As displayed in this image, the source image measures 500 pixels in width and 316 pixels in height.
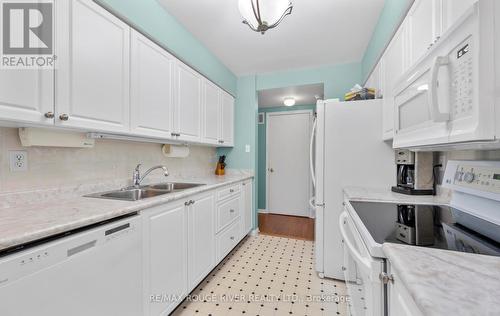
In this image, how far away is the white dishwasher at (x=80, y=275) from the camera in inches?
27.1

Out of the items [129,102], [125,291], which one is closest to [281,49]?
[129,102]

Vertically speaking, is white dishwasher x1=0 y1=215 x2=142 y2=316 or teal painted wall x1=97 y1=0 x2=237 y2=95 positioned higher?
teal painted wall x1=97 y1=0 x2=237 y2=95

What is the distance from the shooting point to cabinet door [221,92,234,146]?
111 inches

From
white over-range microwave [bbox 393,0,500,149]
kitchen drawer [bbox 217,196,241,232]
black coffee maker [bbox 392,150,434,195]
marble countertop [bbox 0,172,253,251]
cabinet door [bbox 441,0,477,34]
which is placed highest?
cabinet door [bbox 441,0,477,34]

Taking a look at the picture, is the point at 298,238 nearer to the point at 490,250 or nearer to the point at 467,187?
the point at 467,187

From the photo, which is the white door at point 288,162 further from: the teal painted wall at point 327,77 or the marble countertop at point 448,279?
the marble countertop at point 448,279

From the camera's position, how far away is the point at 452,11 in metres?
0.85

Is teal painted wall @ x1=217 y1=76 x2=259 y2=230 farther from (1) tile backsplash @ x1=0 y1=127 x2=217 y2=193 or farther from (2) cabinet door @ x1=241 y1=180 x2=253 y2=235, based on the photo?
(1) tile backsplash @ x1=0 y1=127 x2=217 y2=193

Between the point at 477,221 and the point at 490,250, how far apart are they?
0.33 metres

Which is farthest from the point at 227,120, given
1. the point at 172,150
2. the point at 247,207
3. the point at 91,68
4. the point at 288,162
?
the point at 91,68

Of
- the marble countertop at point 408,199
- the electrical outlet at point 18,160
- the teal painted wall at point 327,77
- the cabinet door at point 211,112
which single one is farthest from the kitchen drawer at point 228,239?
the teal painted wall at point 327,77

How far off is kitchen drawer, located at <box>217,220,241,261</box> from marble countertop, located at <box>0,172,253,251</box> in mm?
969

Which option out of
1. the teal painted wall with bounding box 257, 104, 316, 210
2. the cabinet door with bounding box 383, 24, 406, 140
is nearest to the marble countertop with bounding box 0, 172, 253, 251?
the cabinet door with bounding box 383, 24, 406, 140

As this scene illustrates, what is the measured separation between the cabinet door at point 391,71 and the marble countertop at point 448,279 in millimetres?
1176
